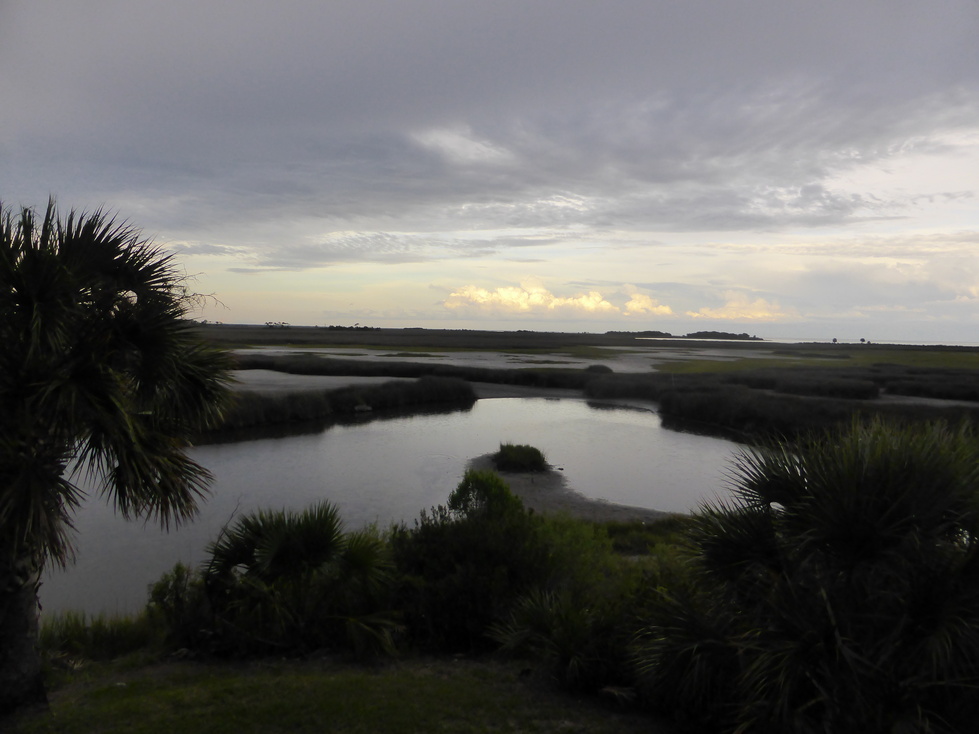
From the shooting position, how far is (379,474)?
2164cm

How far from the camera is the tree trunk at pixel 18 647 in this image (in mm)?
5609

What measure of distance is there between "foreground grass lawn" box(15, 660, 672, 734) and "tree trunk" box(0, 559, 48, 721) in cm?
23

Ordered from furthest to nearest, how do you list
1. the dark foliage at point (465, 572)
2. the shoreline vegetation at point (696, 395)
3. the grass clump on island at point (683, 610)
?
Result: the shoreline vegetation at point (696, 395), the dark foliage at point (465, 572), the grass clump on island at point (683, 610)

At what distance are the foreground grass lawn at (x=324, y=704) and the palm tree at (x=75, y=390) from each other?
771 millimetres

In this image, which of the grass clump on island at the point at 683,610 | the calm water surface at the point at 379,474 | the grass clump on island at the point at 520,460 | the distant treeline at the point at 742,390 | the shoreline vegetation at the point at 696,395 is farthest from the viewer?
the shoreline vegetation at the point at 696,395

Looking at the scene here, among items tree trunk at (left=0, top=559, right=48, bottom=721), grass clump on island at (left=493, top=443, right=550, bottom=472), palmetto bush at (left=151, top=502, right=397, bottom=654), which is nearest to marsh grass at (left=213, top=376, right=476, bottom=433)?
grass clump on island at (left=493, top=443, right=550, bottom=472)

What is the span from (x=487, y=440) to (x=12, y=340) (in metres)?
24.0

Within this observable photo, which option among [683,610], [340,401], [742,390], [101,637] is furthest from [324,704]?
[742,390]

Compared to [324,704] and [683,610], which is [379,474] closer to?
[324,704]

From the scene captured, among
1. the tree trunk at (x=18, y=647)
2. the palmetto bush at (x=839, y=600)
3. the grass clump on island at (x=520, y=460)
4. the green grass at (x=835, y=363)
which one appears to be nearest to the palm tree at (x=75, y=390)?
the tree trunk at (x=18, y=647)

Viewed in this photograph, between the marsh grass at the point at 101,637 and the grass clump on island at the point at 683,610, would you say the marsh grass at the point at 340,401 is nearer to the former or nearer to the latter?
the marsh grass at the point at 101,637

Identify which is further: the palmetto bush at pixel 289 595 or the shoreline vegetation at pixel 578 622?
the palmetto bush at pixel 289 595

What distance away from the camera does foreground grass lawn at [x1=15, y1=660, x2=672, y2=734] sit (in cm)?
534

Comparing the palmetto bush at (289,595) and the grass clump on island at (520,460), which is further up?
the palmetto bush at (289,595)
